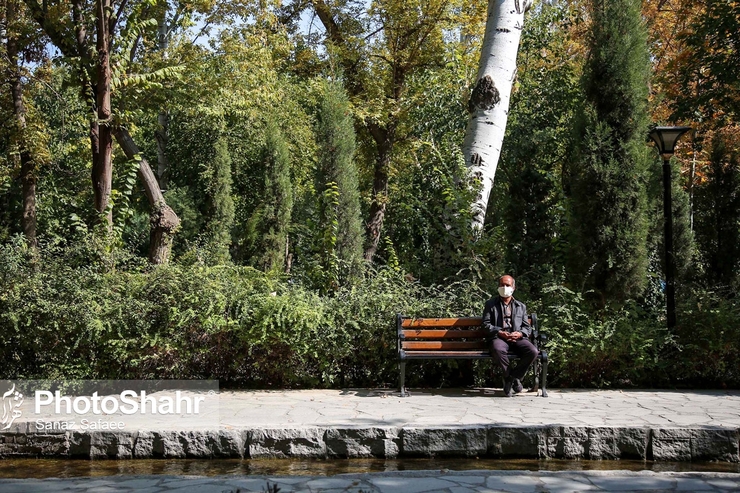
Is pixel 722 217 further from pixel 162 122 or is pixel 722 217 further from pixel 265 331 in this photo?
pixel 162 122

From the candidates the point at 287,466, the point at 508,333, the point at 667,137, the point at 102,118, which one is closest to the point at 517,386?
the point at 508,333

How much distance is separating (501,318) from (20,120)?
12.8 meters

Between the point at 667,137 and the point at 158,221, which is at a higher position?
the point at 667,137

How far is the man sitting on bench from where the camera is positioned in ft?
27.5

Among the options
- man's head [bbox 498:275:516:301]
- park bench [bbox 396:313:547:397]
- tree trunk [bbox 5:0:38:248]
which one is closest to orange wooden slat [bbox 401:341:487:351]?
park bench [bbox 396:313:547:397]

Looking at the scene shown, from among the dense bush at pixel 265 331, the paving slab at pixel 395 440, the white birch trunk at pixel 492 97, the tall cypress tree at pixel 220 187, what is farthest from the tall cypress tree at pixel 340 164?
the tall cypress tree at pixel 220 187

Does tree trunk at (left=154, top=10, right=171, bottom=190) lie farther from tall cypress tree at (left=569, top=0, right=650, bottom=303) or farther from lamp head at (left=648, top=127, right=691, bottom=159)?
lamp head at (left=648, top=127, right=691, bottom=159)

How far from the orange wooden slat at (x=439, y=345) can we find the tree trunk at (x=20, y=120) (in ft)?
33.6

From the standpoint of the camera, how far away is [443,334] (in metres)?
8.85

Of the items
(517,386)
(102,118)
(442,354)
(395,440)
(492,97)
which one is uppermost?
(492,97)

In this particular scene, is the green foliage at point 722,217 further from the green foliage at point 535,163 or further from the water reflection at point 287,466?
the water reflection at point 287,466

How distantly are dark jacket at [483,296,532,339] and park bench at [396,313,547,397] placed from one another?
0.34 ft

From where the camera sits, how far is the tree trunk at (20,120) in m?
15.9

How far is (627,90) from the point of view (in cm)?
991
